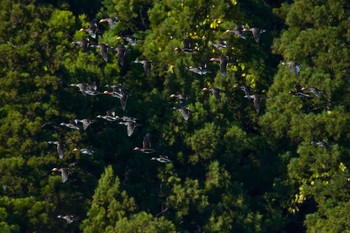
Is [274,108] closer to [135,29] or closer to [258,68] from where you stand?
[258,68]

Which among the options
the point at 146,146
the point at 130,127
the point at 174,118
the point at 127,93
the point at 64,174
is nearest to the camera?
the point at 64,174

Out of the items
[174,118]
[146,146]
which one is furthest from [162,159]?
[174,118]

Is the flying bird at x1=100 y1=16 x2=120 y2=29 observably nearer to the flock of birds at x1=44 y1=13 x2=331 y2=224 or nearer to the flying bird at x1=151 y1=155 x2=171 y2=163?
the flock of birds at x1=44 y1=13 x2=331 y2=224

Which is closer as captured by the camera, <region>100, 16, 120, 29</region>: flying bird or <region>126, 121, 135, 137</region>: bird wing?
<region>126, 121, 135, 137</region>: bird wing

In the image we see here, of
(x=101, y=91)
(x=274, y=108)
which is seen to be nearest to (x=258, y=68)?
(x=274, y=108)

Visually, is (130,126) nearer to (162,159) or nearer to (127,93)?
(162,159)

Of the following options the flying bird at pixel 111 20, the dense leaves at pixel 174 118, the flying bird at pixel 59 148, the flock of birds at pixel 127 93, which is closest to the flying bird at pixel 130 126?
the flock of birds at pixel 127 93

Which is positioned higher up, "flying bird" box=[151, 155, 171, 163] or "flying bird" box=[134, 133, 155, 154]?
"flying bird" box=[134, 133, 155, 154]

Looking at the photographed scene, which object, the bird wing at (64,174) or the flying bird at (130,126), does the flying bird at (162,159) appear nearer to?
the flying bird at (130,126)

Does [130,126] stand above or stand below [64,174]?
above

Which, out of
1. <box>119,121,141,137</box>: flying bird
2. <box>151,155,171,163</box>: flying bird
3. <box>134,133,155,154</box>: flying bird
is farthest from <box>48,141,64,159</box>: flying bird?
<box>151,155,171,163</box>: flying bird

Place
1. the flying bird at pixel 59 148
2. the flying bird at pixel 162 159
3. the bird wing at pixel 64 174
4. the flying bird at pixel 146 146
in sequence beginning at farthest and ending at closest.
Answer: the flying bird at pixel 162 159 < the flying bird at pixel 146 146 < the flying bird at pixel 59 148 < the bird wing at pixel 64 174

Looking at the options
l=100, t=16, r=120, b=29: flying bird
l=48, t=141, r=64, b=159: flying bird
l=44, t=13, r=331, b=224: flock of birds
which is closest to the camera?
l=48, t=141, r=64, b=159: flying bird
